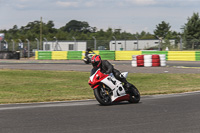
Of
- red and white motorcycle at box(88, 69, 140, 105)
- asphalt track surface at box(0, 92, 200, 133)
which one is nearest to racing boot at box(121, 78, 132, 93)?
red and white motorcycle at box(88, 69, 140, 105)

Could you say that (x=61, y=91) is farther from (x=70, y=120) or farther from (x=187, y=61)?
(x=187, y=61)

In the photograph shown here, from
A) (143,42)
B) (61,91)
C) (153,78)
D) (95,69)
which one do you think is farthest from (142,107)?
(143,42)

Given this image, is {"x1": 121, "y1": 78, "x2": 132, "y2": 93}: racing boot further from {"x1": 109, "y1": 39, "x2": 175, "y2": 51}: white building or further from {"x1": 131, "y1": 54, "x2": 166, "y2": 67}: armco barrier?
{"x1": 109, "y1": 39, "x2": 175, "y2": 51}: white building

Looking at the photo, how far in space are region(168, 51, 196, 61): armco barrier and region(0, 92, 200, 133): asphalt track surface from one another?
23.3 m

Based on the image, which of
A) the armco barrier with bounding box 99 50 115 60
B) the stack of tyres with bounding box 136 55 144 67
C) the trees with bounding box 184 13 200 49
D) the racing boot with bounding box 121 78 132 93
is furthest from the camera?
the trees with bounding box 184 13 200 49

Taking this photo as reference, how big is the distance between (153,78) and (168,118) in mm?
11080

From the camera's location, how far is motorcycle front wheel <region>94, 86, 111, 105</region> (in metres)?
9.14

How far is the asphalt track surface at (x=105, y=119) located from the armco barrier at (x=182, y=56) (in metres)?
23.3

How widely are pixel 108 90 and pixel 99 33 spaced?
10882 cm

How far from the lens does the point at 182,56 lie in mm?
31984

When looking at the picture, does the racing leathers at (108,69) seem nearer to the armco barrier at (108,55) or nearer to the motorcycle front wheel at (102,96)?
the motorcycle front wheel at (102,96)

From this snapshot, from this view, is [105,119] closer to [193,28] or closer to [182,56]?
[182,56]

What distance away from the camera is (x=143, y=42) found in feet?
151

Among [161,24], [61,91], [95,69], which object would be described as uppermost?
[161,24]
